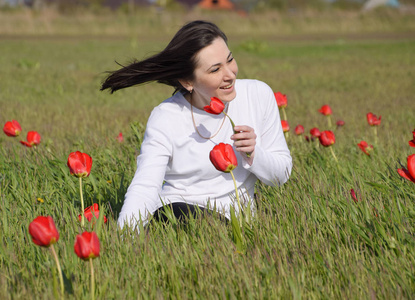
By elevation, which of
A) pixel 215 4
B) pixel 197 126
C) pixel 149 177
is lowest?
pixel 149 177

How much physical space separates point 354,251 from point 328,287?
0.23m

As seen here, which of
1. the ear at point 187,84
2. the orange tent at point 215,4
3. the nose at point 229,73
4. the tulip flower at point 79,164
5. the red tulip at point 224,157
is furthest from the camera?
the orange tent at point 215,4

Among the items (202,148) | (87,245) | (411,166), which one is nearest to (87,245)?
(87,245)

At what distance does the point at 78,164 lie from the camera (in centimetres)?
208

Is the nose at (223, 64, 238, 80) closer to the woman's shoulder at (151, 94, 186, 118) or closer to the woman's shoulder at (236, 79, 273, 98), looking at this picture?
the woman's shoulder at (236, 79, 273, 98)

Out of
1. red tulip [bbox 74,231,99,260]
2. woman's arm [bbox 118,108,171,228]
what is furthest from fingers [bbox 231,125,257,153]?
red tulip [bbox 74,231,99,260]

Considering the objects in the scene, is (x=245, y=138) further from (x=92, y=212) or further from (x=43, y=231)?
(x=43, y=231)

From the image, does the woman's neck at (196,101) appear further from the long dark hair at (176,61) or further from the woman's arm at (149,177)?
the woman's arm at (149,177)

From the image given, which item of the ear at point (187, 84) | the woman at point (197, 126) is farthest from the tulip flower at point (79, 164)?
the ear at point (187, 84)

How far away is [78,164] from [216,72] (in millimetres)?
846

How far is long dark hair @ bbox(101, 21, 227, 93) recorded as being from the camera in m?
2.58

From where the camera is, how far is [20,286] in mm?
1854

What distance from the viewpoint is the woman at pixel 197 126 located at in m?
2.53

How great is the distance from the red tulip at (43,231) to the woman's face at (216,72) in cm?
124
